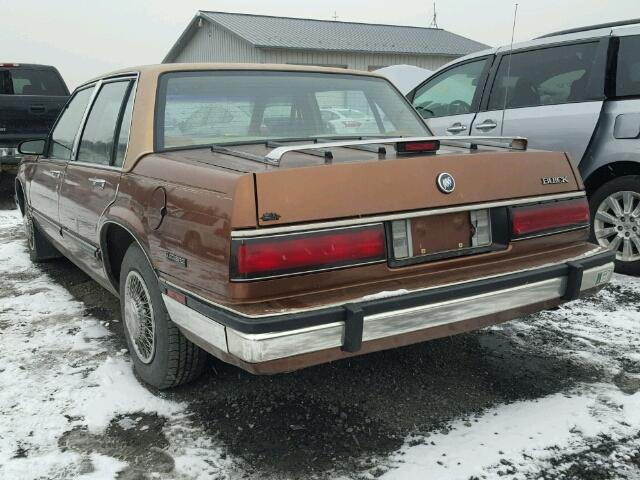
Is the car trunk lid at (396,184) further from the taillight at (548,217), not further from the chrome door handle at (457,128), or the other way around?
the chrome door handle at (457,128)

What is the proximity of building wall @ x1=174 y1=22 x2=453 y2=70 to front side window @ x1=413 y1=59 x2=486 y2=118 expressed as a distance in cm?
1456

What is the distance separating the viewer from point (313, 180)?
2.31m

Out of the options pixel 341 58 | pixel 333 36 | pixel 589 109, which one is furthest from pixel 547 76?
pixel 333 36

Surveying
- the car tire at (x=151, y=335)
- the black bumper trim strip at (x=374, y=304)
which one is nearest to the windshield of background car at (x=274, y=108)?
the car tire at (x=151, y=335)

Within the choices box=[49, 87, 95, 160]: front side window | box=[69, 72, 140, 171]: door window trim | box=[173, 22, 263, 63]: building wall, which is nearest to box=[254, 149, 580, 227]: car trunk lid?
box=[69, 72, 140, 171]: door window trim

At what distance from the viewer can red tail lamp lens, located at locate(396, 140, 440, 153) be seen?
8.68ft

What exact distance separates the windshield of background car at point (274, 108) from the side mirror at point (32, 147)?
6.81 feet

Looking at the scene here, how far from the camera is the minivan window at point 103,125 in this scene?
342 cm

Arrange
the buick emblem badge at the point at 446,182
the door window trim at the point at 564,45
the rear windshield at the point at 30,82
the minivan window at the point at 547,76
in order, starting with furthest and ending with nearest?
the rear windshield at the point at 30,82 < the minivan window at the point at 547,76 < the door window trim at the point at 564,45 < the buick emblem badge at the point at 446,182

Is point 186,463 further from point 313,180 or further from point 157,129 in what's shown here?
point 157,129

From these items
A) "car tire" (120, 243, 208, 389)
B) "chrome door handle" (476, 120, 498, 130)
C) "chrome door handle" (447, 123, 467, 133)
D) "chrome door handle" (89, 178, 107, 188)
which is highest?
"chrome door handle" (476, 120, 498, 130)

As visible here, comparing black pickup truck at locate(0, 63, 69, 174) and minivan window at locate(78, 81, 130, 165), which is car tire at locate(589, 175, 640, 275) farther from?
black pickup truck at locate(0, 63, 69, 174)

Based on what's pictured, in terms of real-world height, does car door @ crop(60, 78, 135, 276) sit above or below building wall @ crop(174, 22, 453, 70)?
below

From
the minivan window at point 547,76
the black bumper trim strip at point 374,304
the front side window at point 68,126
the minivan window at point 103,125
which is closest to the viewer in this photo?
the black bumper trim strip at point 374,304
